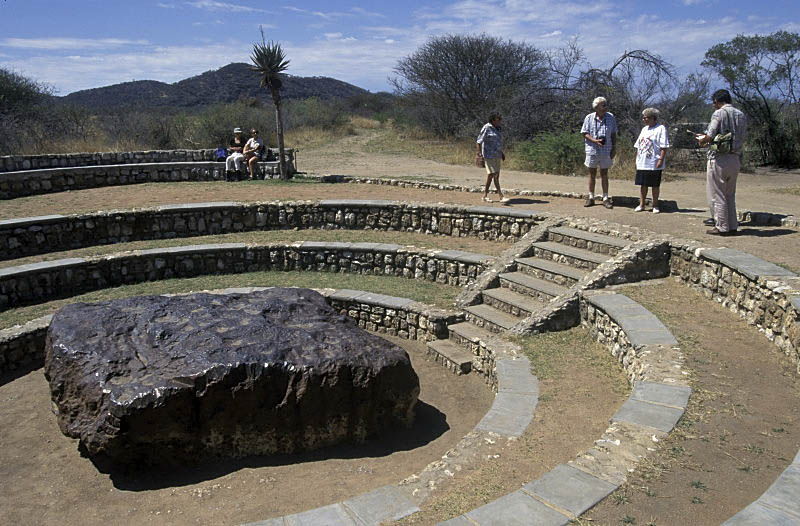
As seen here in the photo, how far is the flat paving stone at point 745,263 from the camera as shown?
5.81 metres

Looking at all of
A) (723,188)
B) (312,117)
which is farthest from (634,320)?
(312,117)

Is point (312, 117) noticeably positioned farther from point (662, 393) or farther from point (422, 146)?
point (662, 393)

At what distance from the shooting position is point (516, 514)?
2.99 meters

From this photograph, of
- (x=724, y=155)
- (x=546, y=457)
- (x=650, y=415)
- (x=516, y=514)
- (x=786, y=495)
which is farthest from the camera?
(x=724, y=155)

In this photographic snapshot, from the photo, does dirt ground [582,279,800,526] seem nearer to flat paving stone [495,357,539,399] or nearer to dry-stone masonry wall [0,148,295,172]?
flat paving stone [495,357,539,399]

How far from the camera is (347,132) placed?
97.5 feet

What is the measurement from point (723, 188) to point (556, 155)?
8896 millimetres

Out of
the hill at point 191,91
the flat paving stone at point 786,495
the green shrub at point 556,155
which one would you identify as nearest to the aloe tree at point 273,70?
the green shrub at point 556,155

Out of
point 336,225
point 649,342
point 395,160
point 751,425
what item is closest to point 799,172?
point 395,160

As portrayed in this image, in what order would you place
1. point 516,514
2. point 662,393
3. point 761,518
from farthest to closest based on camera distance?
point 662,393 → point 516,514 → point 761,518

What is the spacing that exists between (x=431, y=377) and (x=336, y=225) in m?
5.27

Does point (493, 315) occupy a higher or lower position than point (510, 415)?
higher

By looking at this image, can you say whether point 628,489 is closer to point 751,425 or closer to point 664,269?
point 751,425

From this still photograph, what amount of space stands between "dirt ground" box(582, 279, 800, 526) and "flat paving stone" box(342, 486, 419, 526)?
3.35ft
